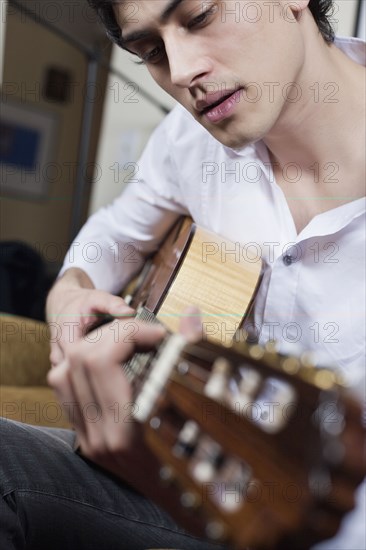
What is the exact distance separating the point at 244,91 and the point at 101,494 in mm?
601

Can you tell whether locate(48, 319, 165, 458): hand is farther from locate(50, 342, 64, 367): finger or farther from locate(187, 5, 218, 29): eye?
locate(187, 5, 218, 29): eye

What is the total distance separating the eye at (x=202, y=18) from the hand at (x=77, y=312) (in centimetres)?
39

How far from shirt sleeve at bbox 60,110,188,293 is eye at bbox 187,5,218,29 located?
40 centimetres

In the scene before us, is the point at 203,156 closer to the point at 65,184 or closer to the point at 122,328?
the point at 122,328

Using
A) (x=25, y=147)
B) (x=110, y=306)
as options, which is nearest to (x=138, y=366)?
(x=110, y=306)

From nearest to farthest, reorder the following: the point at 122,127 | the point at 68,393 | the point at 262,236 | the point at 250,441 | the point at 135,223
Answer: the point at 250,441 → the point at 68,393 → the point at 262,236 → the point at 135,223 → the point at 122,127

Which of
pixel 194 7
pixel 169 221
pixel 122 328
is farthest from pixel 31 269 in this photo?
pixel 122 328

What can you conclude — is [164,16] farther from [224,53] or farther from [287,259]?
[287,259]

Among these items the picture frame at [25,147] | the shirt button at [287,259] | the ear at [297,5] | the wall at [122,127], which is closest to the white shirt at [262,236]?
the shirt button at [287,259]

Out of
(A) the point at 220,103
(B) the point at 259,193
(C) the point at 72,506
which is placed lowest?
(C) the point at 72,506

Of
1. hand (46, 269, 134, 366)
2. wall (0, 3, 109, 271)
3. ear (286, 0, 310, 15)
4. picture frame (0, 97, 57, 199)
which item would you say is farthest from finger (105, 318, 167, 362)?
picture frame (0, 97, 57, 199)

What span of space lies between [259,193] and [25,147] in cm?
293

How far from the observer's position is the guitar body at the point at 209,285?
980mm

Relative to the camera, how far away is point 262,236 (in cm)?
110
